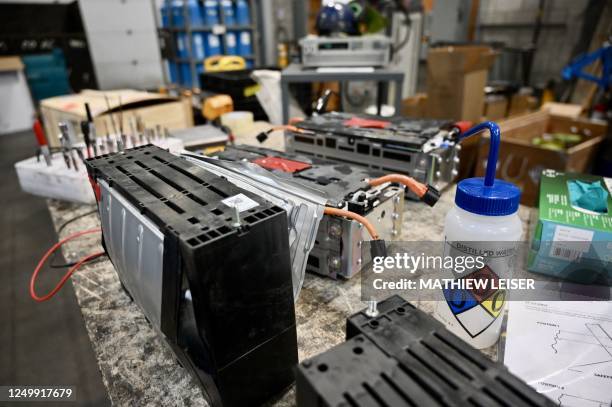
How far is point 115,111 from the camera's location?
Answer: 61.7 inches

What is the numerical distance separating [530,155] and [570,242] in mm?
1126

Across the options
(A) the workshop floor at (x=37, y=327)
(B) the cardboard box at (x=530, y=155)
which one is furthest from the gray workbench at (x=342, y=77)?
(A) the workshop floor at (x=37, y=327)

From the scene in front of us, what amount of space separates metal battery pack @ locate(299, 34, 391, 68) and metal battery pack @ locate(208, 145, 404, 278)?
0.98m

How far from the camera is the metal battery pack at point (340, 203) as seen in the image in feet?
2.18

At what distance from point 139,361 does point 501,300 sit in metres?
0.56

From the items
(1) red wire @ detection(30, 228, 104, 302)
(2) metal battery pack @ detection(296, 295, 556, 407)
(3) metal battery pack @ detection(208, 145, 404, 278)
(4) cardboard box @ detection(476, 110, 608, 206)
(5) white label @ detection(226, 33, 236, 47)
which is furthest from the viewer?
(5) white label @ detection(226, 33, 236, 47)

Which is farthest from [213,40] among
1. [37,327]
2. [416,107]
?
[37,327]

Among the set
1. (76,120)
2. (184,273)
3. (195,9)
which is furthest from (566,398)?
(195,9)

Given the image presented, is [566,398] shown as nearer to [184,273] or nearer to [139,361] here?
[184,273]

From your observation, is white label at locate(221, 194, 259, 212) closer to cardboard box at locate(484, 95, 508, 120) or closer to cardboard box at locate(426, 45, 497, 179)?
cardboard box at locate(426, 45, 497, 179)

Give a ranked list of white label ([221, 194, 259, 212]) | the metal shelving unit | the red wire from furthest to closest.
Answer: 1. the metal shelving unit
2. the red wire
3. white label ([221, 194, 259, 212])

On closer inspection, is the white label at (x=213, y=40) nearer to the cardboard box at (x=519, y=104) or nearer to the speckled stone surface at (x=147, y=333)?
the cardboard box at (x=519, y=104)

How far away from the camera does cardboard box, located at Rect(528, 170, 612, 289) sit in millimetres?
649

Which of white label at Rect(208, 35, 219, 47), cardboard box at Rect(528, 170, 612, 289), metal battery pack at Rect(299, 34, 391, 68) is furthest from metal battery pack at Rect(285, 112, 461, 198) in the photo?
white label at Rect(208, 35, 219, 47)
